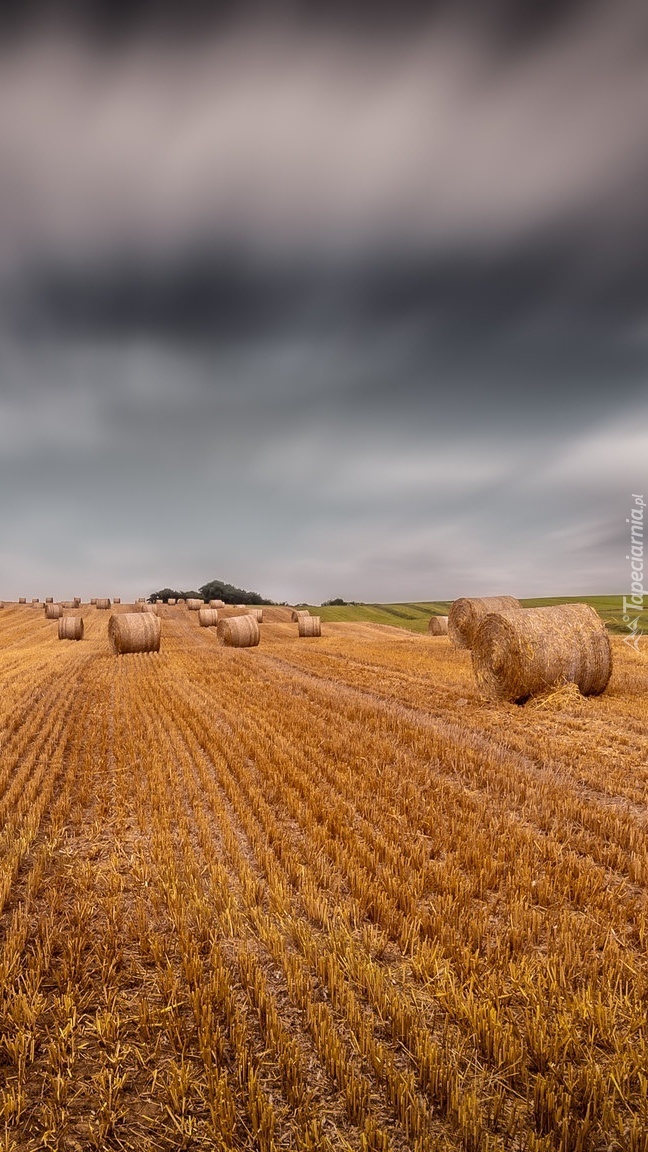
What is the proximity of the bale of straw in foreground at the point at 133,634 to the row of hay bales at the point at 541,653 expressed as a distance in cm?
1514

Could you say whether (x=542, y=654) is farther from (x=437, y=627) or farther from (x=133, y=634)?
(x=437, y=627)

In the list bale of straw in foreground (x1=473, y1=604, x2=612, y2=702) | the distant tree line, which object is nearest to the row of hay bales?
bale of straw in foreground (x1=473, y1=604, x2=612, y2=702)

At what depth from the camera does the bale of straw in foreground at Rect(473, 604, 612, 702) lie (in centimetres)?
1164

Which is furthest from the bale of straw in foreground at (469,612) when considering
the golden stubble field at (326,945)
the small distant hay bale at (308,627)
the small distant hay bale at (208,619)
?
the small distant hay bale at (208,619)

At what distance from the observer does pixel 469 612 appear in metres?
23.6

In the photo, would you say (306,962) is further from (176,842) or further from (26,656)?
(26,656)

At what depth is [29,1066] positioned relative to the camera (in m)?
2.67

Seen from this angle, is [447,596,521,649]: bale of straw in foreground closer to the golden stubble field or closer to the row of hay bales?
the row of hay bales

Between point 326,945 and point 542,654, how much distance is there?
30.9ft

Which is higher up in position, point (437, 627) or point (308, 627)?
point (308, 627)

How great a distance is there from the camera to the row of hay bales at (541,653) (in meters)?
11.6

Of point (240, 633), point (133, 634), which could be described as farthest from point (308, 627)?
point (133, 634)

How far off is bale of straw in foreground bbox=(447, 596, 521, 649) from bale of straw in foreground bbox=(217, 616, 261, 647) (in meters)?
9.56

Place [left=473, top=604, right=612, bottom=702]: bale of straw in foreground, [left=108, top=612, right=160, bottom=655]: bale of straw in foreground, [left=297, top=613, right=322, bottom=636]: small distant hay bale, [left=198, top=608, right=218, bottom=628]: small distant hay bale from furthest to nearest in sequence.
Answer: [left=198, top=608, right=218, bottom=628]: small distant hay bale
[left=297, top=613, right=322, bottom=636]: small distant hay bale
[left=108, top=612, right=160, bottom=655]: bale of straw in foreground
[left=473, top=604, right=612, bottom=702]: bale of straw in foreground
